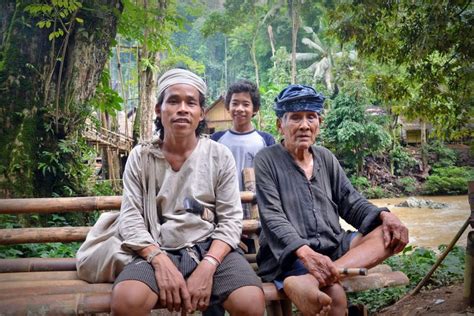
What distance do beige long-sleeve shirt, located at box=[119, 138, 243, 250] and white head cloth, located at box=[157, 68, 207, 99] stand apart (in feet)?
1.10

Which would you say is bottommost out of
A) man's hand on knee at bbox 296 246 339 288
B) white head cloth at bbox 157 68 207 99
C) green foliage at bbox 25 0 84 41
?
man's hand on knee at bbox 296 246 339 288

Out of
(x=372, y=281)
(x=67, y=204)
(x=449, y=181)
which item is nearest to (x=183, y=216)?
(x=372, y=281)

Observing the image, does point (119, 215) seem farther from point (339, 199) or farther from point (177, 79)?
point (339, 199)

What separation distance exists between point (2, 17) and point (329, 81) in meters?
21.3

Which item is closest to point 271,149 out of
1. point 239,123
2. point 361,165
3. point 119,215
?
point 119,215

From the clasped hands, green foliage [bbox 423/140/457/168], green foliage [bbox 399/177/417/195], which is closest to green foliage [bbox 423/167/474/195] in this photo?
green foliage [bbox 399/177/417/195]

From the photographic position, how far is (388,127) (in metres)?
21.1

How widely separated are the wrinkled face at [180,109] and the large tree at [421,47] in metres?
3.10

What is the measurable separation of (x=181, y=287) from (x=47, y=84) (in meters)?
4.09

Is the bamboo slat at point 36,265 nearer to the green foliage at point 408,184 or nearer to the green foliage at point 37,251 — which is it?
the green foliage at point 37,251

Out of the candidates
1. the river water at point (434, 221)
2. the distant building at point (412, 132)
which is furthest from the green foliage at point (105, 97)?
the distant building at point (412, 132)

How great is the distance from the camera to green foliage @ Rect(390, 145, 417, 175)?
21.3 m

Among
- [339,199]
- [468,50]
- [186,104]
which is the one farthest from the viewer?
[468,50]

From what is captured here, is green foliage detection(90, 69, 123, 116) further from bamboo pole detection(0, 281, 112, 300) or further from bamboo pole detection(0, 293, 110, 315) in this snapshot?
bamboo pole detection(0, 293, 110, 315)
